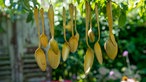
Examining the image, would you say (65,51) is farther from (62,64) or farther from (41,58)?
(62,64)

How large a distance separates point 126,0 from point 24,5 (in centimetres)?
38

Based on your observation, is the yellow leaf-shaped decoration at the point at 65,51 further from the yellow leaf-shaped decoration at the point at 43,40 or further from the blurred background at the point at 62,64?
the blurred background at the point at 62,64

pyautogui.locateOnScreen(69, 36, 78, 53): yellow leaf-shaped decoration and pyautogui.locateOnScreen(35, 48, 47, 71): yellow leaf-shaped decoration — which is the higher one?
pyautogui.locateOnScreen(69, 36, 78, 53): yellow leaf-shaped decoration

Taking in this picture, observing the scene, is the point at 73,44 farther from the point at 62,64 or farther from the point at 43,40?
the point at 62,64

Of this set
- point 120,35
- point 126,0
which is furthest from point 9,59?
point 126,0

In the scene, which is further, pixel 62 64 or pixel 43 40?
pixel 62 64

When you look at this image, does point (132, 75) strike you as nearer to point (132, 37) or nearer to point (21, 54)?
point (132, 37)

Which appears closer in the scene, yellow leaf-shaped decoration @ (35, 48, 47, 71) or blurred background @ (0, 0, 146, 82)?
yellow leaf-shaped decoration @ (35, 48, 47, 71)

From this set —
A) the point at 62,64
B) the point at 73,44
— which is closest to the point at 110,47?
the point at 73,44

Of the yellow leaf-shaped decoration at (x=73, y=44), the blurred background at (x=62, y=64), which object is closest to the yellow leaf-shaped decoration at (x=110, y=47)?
the yellow leaf-shaped decoration at (x=73, y=44)

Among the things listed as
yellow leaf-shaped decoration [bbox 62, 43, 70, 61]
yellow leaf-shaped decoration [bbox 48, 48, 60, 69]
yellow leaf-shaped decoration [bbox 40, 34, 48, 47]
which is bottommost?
yellow leaf-shaped decoration [bbox 48, 48, 60, 69]

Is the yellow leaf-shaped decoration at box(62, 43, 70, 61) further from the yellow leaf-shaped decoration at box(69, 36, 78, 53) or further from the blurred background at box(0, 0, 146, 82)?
the blurred background at box(0, 0, 146, 82)

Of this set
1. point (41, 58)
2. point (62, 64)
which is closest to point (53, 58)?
point (41, 58)

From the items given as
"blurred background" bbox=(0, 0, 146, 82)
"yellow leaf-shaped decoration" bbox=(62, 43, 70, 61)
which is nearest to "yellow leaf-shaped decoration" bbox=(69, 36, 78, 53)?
"yellow leaf-shaped decoration" bbox=(62, 43, 70, 61)
